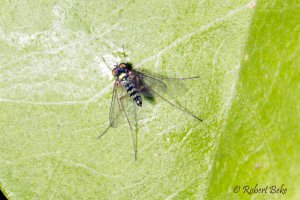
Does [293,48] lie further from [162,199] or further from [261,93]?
[162,199]

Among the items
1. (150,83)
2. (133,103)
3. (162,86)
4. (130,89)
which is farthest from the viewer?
(130,89)

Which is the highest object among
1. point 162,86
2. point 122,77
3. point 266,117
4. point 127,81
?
point 127,81

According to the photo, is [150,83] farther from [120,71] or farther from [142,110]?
[120,71]

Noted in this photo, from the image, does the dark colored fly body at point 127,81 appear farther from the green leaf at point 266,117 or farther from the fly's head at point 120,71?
the green leaf at point 266,117

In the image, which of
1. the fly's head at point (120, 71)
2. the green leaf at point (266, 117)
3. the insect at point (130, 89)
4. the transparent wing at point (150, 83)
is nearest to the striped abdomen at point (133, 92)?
the insect at point (130, 89)

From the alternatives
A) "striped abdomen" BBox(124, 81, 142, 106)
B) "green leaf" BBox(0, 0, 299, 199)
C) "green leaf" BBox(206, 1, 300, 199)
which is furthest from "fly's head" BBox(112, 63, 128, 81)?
"green leaf" BBox(206, 1, 300, 199)

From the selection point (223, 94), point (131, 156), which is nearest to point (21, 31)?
point (131, 156)

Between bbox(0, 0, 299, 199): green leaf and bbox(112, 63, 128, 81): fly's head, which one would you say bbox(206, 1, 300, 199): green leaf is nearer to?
bbox(0, 0, 299, 199): green leaf

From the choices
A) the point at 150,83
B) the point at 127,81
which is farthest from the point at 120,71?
the point at 150,83
